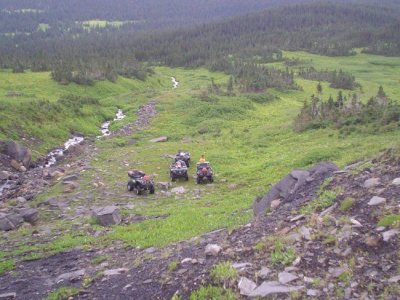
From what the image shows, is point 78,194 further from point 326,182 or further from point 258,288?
point 258,288

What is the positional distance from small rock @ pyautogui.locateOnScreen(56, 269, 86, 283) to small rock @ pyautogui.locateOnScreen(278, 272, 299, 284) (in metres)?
7.40

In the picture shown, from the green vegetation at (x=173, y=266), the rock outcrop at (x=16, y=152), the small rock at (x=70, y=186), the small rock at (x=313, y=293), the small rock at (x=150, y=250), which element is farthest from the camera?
the rock outcrop at (x=16, y=152)

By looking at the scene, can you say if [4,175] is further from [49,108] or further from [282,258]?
[282,258]

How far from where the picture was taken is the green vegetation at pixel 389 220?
40.2 feet

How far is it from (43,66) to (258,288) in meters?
102

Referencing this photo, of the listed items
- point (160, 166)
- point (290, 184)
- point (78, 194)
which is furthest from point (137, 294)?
point (160, 166)

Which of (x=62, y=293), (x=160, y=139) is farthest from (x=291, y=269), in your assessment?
(x=160, y=139)

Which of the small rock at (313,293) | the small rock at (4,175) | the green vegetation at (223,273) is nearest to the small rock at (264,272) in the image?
the green vegetation at (223,273)

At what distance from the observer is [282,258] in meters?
12.5

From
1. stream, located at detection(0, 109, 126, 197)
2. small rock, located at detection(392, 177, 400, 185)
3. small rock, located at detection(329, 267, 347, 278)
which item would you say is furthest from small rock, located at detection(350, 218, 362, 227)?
stream, located at detection(0, 109, 126, 197)

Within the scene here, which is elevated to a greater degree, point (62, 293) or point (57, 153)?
point (62, 293)

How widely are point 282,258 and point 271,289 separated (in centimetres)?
137

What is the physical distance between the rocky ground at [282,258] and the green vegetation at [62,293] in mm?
231

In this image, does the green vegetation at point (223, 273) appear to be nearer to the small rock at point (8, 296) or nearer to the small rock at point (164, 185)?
the small rock at point (8, 296)
